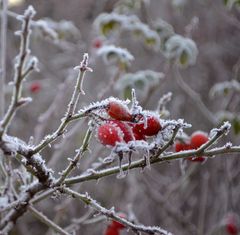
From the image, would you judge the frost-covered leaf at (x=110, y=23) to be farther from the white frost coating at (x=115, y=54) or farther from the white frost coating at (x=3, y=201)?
the white frost coating at (x=3, y=201)

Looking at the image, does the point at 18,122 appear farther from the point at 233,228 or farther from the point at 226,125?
the point at 226,125

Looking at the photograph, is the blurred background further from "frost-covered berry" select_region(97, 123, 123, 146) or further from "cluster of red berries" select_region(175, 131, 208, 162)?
"frost-covered berry" select_region(97, 123, 123, 146)

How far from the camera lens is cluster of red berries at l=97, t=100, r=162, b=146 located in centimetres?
100

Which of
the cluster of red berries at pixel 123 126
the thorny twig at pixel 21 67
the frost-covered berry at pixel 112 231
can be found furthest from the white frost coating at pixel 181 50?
the thorny twig at pixel 21 67

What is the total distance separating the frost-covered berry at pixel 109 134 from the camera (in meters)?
1.01

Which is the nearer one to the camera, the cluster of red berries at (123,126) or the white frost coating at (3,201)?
the cluster of red berries at (123,126)

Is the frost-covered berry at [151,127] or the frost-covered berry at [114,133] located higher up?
the frost-covered berry at [151,127]

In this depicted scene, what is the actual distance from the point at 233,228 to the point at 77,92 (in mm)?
1799

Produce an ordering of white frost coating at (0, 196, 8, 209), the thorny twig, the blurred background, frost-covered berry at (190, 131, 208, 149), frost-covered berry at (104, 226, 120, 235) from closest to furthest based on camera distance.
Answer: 1. the thorny twig
2. white frost coating at (0, 196, 8, 209)
3. frost-covered berry at (190, 131, 208, 149)
4. frost-covered berry at (104, 226, 120, 235)
5. the blurred background

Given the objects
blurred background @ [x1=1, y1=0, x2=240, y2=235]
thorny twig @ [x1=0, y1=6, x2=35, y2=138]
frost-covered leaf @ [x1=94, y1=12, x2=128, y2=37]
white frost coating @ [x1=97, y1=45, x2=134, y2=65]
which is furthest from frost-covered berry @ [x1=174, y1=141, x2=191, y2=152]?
frost-covered leaf @ [x1=94, y1=12, x2=128, y2=37]

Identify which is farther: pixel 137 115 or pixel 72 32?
pixel 72 32

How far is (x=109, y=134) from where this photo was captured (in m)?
1.01

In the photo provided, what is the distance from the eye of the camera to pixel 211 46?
4.58 meters

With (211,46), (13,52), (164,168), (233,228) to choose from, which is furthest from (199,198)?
(13,52)
